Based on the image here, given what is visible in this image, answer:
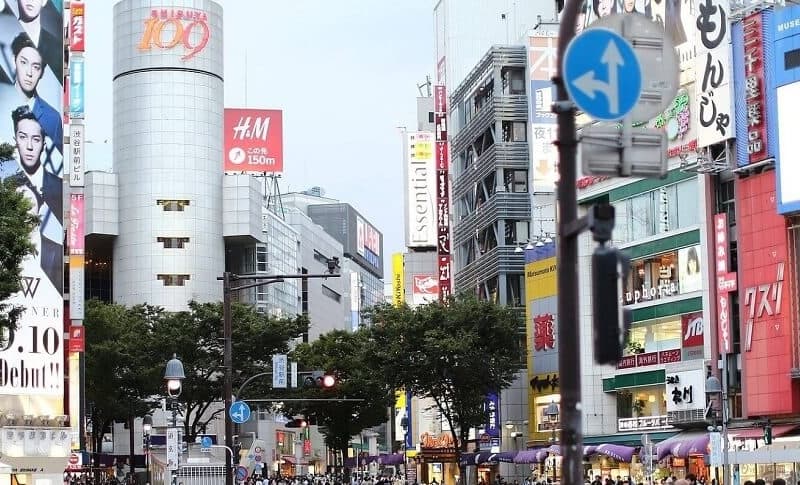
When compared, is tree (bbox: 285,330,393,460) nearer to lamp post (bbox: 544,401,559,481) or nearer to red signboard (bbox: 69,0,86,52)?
lamp post (bbox: 544,401,559,481)

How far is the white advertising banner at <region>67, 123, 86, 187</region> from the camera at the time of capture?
276ft

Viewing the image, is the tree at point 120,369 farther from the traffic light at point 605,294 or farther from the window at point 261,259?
the traffic light at point 605,294

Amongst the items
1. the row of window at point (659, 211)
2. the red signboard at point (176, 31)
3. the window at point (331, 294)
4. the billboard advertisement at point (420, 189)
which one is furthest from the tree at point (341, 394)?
the window at point (331, 294)

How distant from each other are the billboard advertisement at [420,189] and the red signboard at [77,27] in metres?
22.1

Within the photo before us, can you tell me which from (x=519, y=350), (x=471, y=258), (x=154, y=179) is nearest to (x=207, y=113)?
(x=154, y=179)

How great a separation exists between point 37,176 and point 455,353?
2062 cm

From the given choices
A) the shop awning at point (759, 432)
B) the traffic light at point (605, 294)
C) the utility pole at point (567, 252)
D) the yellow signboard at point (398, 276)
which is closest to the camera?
the traffic light at point (605, 294)

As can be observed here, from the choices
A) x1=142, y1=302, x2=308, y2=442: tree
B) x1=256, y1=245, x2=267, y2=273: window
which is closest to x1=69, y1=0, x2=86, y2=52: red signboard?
x1=142, y1=302, x2=308, y2=442: tree

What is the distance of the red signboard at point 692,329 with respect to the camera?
5728cm

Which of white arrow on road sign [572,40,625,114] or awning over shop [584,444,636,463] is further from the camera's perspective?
awning over shop [584,444,636,463]

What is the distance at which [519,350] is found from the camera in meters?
67.2

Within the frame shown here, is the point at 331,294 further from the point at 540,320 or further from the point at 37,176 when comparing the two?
the point at 37,176

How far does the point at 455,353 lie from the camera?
209ft

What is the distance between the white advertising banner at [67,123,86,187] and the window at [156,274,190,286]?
27.0 m
